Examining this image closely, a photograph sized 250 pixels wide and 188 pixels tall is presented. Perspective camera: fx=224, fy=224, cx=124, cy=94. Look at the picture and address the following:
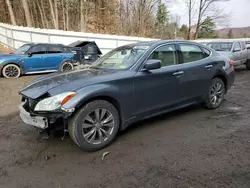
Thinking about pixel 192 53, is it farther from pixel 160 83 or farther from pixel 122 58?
pixel 122 58

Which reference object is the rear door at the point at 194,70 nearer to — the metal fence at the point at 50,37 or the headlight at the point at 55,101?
the headlight at the point at 55,101

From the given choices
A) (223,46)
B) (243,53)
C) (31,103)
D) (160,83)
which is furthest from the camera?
(243,53)

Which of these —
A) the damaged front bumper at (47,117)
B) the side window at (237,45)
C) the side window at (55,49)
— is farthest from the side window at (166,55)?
the side window at (237,45)

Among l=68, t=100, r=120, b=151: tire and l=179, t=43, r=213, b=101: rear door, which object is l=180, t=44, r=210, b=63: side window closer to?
l=179, t=43, r=213, b=101: rear door

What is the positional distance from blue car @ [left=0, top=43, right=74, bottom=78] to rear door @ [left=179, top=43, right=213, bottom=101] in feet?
25.8

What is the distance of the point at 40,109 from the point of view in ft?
10.1

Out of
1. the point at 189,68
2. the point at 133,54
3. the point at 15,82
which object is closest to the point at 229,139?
the point at 189,68

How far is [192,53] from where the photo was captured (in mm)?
4648

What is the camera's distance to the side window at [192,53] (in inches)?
176

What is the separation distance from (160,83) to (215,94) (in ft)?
6.08

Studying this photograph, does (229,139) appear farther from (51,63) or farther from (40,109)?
(51,63)

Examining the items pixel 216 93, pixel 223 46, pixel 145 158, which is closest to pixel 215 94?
pixel 216 93

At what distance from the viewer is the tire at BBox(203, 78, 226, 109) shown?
16.2 ft

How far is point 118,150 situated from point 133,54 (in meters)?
1.71
